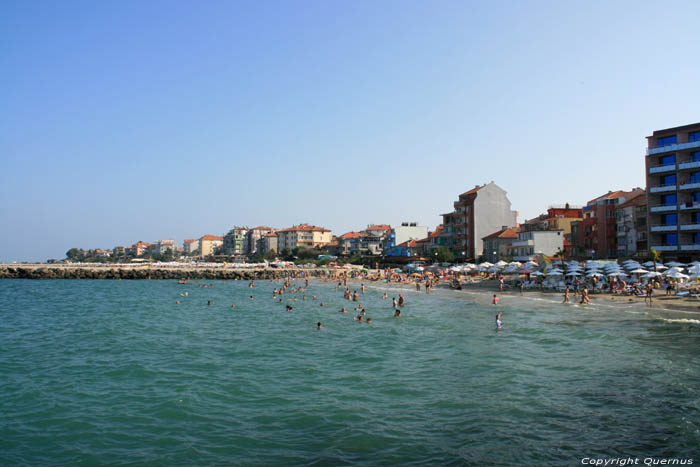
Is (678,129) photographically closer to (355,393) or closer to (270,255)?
(355,393)

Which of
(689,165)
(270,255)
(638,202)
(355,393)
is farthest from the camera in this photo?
(270,255)

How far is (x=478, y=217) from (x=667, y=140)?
31046 millimetres

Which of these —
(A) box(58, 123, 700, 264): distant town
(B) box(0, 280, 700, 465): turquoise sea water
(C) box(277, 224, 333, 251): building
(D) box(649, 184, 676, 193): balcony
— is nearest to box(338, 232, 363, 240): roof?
(C) box(277, 224, 333, 251): building

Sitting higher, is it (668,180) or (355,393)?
(668,180)

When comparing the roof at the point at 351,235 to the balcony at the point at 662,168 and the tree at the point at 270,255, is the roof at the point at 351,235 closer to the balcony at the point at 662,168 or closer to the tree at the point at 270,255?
the tree at the point at 270,255

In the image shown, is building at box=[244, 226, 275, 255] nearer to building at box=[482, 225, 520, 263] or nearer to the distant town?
the distant town

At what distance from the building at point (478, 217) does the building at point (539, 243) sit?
14.6 m

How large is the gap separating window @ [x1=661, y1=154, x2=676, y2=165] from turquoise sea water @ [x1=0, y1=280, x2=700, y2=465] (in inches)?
1027

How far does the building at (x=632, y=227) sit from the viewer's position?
175 feet

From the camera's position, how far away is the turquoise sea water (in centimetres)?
1066

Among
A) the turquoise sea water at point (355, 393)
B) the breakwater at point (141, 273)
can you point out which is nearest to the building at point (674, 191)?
the turquoise sea water at point (355, 393)

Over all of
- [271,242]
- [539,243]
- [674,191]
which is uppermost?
[674,191]

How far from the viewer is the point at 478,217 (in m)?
76.8

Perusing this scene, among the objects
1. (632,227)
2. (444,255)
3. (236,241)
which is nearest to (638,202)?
(632,227)
